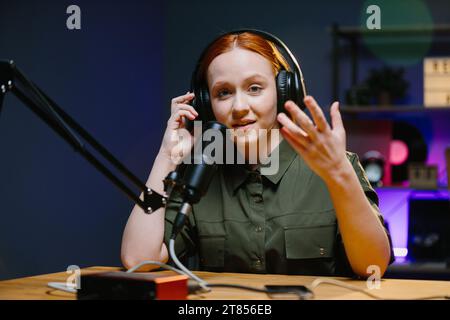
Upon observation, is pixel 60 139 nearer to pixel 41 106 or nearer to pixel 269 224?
pixel 269 224

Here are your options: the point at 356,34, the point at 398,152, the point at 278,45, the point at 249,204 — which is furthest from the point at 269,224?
the point at 356,34

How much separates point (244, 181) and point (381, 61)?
7.07ft

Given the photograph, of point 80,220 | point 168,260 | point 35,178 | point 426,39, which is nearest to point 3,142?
point 35,178

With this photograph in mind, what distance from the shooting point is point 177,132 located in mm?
1382

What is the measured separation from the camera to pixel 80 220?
241 centimetres

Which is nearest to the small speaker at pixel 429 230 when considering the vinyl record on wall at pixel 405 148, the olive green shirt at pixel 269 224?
the vinyl record on wall at pixel 405 148

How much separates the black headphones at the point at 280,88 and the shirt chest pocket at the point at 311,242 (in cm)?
30

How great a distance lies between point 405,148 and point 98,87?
1759 mm

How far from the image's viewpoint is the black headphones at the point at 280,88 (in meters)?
1.31

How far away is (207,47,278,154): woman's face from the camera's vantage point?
50.6 inches

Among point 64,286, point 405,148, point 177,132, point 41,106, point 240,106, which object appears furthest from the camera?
point 405,148

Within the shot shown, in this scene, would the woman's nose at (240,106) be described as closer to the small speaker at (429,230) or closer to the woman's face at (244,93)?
the woman's face at (244,93)

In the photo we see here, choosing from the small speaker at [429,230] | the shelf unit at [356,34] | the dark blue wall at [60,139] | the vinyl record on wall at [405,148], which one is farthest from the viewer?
the vinyl record on wall at [405,148]
